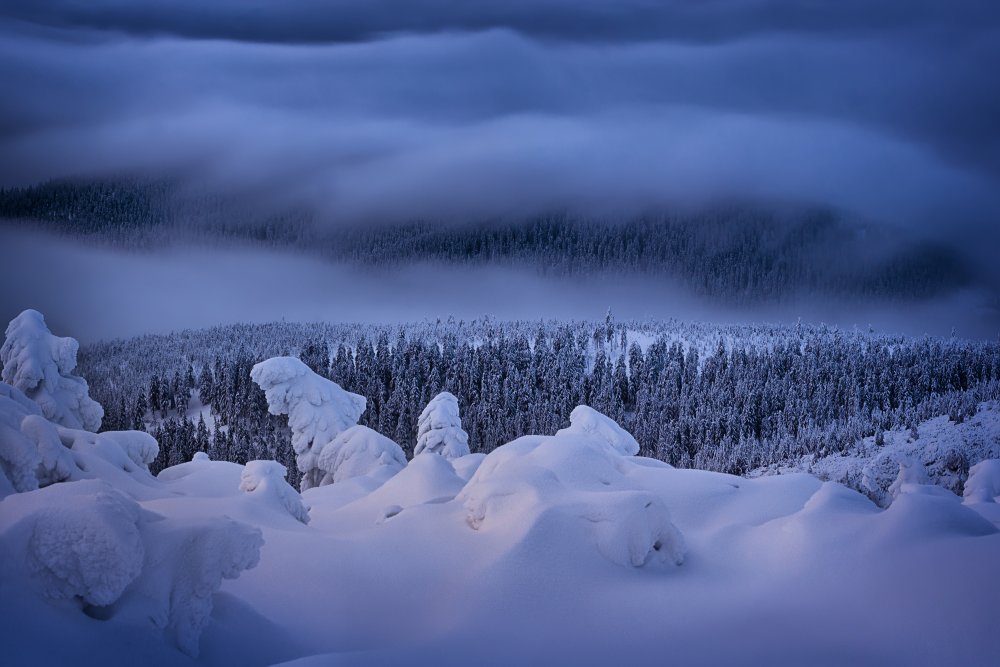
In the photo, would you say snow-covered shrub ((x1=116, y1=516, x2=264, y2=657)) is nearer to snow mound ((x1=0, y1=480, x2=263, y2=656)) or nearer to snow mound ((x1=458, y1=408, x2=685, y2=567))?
snow mound ((x1=0, y1=480, x2=263, y2=656))

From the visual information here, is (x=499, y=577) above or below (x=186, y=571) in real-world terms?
below

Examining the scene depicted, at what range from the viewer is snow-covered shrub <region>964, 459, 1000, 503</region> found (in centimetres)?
1673

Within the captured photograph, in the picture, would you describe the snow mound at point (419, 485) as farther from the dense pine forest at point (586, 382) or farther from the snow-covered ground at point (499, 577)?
the dense pine forest at point (586, 382)

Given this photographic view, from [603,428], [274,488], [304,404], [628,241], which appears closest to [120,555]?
[274,488]

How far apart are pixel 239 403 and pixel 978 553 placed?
69.5 meters

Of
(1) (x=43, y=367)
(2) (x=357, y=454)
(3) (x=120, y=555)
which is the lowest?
(2) (x=357, y=454)

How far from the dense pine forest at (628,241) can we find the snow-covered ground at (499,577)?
634 cm

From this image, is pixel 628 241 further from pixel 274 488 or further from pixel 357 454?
pixel 274 488

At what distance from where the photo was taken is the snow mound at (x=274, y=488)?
13461mm

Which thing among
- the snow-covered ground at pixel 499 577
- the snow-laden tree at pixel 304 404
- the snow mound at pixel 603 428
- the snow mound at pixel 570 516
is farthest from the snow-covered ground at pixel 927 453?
the snow-laden tree at pixel 304 404

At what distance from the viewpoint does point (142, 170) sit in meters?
19.6

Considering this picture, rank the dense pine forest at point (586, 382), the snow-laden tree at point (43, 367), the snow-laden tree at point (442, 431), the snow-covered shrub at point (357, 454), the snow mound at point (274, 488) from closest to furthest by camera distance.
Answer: the snow mound at point (274, 488), the snow-laden tree at point (43, 367), the snow-covered shrub at point (357, 454), the snow-laden tree at point (442, 431), the dense pine forest at point (586, 382)

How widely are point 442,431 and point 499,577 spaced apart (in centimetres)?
2056

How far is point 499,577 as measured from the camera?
945cm
